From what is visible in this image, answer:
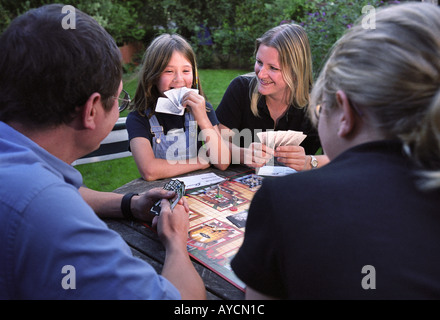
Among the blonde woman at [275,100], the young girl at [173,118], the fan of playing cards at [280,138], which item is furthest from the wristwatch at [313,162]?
the young girl at [173,118]

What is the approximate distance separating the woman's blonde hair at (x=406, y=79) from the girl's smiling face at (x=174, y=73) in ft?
6.49

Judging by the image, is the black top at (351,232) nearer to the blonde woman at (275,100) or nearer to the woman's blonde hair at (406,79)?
the woman's blonde hair at (406,79)

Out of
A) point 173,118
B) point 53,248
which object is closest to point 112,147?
point 173,118

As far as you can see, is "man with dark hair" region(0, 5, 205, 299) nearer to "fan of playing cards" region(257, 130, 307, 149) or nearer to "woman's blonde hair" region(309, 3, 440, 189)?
"woman's blonde hair" region(309, 3, 440, 189)

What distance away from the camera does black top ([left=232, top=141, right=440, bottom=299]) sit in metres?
0.86

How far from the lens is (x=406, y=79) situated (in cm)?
94

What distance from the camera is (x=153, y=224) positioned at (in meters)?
1.71

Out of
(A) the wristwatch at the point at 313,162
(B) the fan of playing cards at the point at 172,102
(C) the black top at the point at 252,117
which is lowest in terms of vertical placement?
(A) the wristwatch at the point at 313,162

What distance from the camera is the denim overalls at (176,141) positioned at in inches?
113

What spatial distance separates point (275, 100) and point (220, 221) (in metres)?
1.59

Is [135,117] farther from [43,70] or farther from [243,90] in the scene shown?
[43,70]


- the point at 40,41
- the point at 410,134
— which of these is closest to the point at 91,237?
the point at 40,41

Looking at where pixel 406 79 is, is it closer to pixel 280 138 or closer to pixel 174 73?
pixel 280 138
